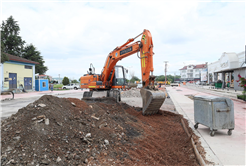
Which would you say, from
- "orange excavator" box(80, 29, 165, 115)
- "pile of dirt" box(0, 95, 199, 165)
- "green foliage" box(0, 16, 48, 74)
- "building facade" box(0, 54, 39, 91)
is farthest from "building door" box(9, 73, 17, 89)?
"pile of dirt" box(0, 95, 199, 165)

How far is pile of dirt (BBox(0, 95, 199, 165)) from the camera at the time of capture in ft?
11.1

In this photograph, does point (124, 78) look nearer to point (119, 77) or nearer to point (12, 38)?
point (119, 77)

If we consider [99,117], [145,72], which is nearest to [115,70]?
[145,72]

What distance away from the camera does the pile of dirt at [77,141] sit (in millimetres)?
3386

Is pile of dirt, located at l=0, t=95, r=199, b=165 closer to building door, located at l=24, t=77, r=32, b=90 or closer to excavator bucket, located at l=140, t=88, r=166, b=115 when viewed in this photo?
excavator bucket, located at l=140, t=88, r=166, b=115

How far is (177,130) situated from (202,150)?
5.22 ft

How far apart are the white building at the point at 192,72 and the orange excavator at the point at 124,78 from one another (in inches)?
4250

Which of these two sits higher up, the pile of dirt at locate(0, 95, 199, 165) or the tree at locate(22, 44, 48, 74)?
the tree at locate(22, 44, 48, 74)

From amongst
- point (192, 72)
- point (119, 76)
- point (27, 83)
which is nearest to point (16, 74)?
point (27, 83)

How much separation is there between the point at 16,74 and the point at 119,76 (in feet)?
76.9

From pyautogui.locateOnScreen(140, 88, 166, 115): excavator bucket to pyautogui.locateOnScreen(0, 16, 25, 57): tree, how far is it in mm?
43191

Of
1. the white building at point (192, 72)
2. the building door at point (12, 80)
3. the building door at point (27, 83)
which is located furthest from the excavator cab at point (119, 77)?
the white building at point (192, 72)

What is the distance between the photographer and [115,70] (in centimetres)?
1239

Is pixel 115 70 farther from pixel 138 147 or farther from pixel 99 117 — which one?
pixel 138 147
